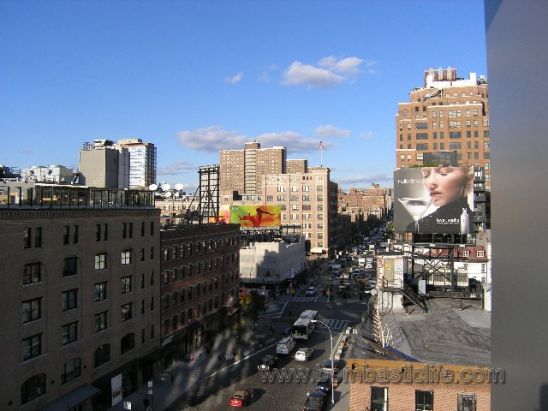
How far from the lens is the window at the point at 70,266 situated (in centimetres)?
3500

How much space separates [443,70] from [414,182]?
135 metres

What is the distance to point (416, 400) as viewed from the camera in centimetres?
2208

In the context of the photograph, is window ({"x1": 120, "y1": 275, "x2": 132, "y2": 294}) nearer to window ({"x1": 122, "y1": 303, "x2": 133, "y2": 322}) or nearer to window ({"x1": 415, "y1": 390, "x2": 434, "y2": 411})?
window ({"x1": 122, "y1": 303, "x2": 133, "y2": 322})

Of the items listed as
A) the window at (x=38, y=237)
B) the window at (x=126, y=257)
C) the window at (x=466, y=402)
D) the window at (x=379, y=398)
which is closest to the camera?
the window at (x=466, y=402)

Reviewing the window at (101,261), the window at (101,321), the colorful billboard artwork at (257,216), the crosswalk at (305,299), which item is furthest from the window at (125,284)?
the colorful billboard artwork at (257,216)

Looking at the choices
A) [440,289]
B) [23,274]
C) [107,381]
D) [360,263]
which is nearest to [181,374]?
[107,381]

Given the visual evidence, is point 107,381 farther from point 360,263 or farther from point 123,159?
point 360,263

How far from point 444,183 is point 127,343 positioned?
30.3 metres

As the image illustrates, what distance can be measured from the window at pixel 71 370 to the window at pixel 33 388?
6.20 feet

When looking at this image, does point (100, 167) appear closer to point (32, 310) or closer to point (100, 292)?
point (100, 292)

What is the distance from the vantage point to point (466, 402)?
21.5 meters

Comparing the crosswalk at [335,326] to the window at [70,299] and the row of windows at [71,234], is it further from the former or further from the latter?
the window at [70,299]

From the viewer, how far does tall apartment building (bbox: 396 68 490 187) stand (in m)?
116

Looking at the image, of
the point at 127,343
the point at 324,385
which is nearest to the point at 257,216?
the point at 127,343
